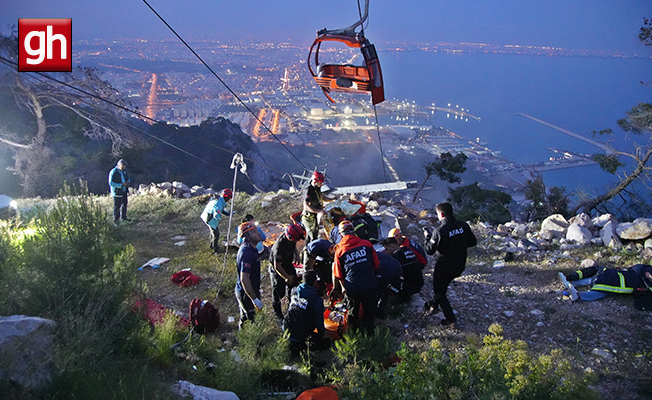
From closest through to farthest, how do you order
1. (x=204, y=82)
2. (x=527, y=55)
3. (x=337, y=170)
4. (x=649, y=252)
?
(x=649, y=252) < (x=337, y=170) < (x=204, y=82) < (x=527, y=55)

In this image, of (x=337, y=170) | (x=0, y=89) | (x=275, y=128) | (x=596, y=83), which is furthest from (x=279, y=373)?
(x=596, y=83)

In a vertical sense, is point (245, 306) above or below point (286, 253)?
below

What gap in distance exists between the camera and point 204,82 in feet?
250

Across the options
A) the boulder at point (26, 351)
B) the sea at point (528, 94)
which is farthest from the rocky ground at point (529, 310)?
the sea at point (528, 94)

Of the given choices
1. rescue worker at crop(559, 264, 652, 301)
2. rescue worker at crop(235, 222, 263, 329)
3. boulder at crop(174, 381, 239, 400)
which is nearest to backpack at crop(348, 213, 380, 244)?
rescue worker at crop(235, 222, 263, 329)

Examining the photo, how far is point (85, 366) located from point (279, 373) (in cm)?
194

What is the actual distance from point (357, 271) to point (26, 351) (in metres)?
3.23

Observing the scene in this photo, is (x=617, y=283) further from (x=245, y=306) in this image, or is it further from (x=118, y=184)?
(x=118, y=184)

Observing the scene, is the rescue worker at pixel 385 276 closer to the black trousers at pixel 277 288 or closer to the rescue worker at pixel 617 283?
the black trousers at pixel 277 288

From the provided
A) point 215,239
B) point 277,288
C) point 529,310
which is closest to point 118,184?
point 215,239

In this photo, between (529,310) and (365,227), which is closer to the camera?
(529,310)

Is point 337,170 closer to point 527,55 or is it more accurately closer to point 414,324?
point 414,324

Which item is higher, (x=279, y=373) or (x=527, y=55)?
(x=527, y=55)

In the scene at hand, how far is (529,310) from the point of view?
5.56m
